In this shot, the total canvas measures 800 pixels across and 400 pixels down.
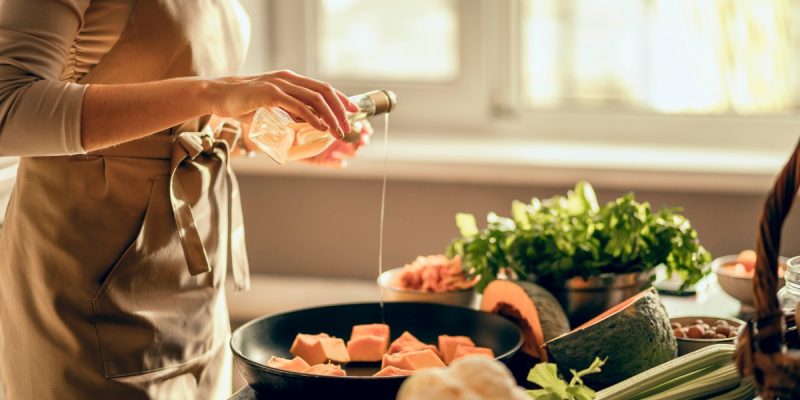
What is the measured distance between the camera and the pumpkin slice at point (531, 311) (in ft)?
4.25

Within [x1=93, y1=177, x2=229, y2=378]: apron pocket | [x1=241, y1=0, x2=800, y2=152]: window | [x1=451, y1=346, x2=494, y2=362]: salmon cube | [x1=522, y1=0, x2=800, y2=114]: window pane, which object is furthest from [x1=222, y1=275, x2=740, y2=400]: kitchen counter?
[x1=451, y1=346, x2=494, y2=362]: salmon cube

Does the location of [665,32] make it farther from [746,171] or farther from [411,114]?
[411,114]

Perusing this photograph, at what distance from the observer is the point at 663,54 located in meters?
2.77

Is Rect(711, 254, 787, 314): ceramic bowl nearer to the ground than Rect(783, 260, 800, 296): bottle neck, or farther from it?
nearer to the ground

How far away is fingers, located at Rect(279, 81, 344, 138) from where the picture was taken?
1.13 metres

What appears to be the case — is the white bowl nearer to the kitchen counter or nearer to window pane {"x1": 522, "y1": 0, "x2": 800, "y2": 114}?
the kitchen counter

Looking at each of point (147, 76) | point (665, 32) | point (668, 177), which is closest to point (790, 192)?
point (147, 76)

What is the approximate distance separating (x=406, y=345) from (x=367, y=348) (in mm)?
55

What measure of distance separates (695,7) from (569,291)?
1583 millimetres

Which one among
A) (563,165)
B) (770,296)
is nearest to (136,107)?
(770,296)

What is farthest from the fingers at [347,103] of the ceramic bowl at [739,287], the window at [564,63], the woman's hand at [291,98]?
the window at [564,63]

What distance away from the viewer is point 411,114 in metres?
2.96

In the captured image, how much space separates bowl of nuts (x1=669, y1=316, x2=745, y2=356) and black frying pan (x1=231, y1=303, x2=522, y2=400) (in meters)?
0.23

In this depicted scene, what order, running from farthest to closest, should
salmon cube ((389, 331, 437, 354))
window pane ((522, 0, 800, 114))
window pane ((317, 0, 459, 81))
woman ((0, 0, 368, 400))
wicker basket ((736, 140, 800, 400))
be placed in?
window pane ((317, 0, 459, 81))
window pane ((522, 0, 800, 114))
woman ((0, 0, 368, 400))
salmon cube ((389, 331, 437, 354))
wicker basket ((736, 140, 800, 400))
